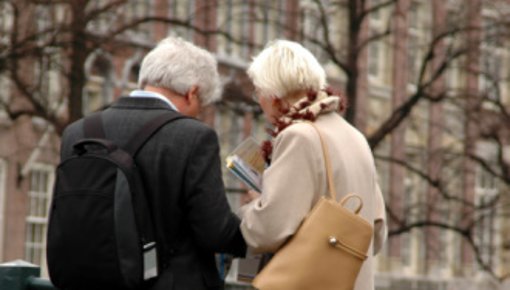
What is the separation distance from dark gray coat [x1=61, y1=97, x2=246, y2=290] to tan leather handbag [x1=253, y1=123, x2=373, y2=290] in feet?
0.67

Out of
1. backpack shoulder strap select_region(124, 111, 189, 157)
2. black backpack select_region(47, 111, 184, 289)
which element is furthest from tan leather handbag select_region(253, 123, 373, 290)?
backpack shoulder strap select_region(124, 111, 189, 157)

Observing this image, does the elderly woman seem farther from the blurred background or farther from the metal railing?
the blurred background

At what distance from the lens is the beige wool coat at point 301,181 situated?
248 inches

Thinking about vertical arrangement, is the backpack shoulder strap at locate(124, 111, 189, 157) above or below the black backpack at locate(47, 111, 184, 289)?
above

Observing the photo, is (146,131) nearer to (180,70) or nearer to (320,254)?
(180,70)

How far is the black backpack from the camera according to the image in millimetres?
6215

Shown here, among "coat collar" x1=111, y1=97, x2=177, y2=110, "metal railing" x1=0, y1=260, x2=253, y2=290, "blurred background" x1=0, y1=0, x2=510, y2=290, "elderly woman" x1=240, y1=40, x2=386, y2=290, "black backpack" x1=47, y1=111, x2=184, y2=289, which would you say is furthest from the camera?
"blurred background" x1=0, y1=0, x2=510, y2=290

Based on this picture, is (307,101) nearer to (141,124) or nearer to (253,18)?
(141,124)

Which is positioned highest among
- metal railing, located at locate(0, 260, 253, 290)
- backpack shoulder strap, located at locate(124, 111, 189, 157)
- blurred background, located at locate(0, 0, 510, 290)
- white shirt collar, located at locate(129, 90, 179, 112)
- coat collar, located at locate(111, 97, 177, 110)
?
white shirt collar, located at locate(129, 90, 179, 112)

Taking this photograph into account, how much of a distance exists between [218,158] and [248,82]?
20.7 meters

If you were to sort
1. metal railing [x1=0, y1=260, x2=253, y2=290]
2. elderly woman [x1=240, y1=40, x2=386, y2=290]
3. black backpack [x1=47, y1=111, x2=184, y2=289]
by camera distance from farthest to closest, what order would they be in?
1. metal railing [x1=0, y1=260, x2=253, y2=290]
2. elderly woman [x1=240, y1=40, x2=386, y2=290]
3. black backpack [x1=47, y1=111, x2=184, y2=289]

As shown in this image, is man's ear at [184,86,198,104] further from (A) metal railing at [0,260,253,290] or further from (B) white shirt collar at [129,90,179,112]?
(A) metal railing at [0,260,253,290]

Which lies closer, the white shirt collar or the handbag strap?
the handbag strap

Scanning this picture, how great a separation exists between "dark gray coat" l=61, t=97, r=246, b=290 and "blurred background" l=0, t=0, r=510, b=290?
55.2 feet
